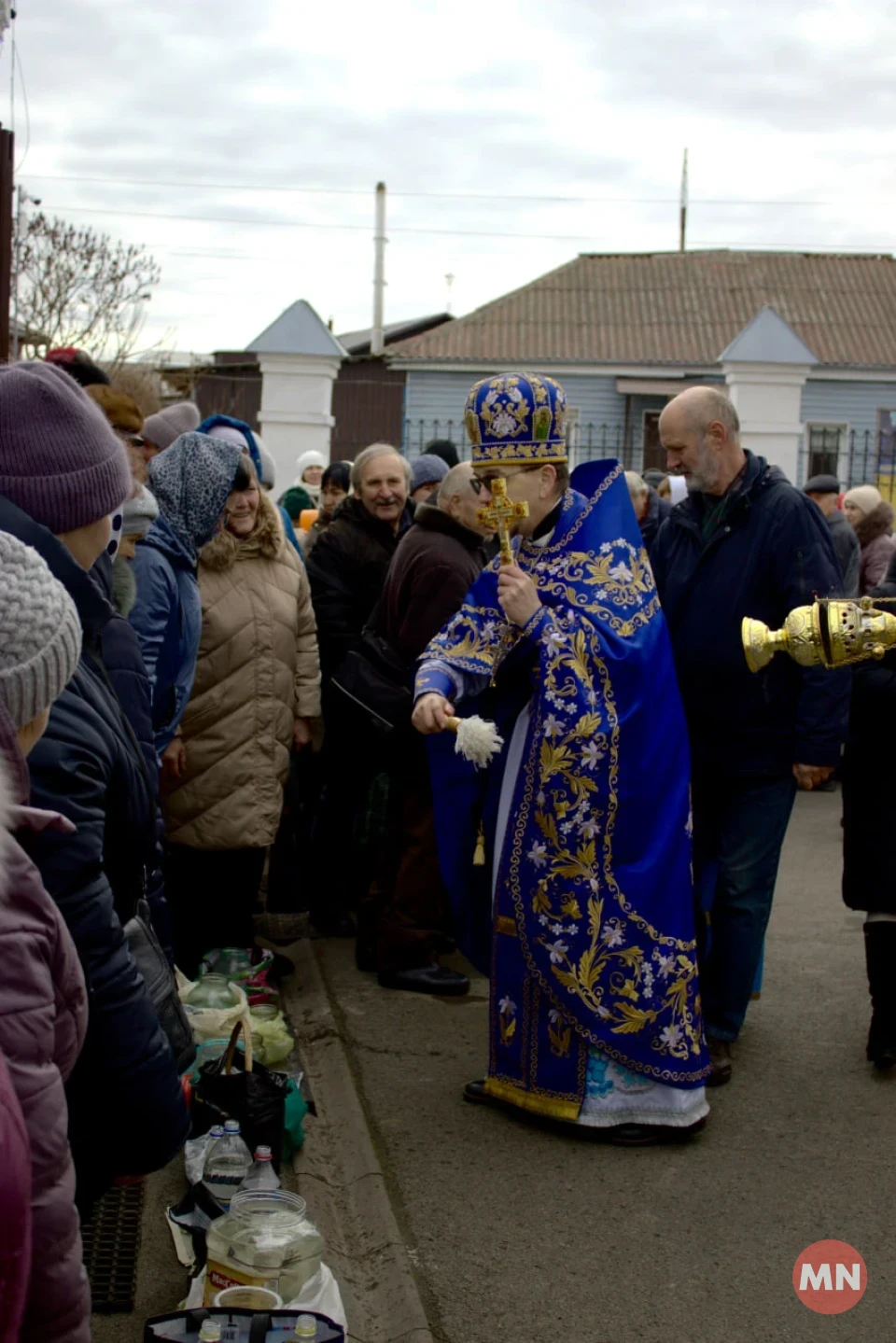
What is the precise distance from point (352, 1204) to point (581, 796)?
1251 millimetres

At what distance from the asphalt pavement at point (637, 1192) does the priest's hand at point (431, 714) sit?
1.21 m

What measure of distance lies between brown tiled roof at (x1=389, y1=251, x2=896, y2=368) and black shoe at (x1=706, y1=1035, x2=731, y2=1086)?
25109mm

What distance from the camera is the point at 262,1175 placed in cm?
367

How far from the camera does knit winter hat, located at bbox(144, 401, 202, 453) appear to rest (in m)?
6.17

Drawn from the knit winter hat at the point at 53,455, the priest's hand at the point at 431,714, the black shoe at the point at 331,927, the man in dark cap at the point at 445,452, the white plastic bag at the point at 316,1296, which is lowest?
the black shoe at the point at 331,927

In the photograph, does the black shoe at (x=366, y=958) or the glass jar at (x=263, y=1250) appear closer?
the glass jar at (x=263, y=1250)

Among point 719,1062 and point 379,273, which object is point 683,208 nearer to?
point 379,273

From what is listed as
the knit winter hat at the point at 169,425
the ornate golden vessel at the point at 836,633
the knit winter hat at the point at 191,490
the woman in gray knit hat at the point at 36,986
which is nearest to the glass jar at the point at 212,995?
the knit winter hat at the point at 191,490

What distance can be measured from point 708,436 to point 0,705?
364 cm

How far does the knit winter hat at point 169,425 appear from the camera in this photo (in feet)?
20.2

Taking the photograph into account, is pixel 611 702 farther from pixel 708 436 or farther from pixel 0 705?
pixel 0 705

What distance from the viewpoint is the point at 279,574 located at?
5883mm

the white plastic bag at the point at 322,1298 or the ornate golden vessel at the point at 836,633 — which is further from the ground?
the ornate golden vessel at the point at 836,633

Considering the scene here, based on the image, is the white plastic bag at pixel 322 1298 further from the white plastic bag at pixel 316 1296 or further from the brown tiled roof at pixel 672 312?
the brown tiled roof at pixel 672 312
